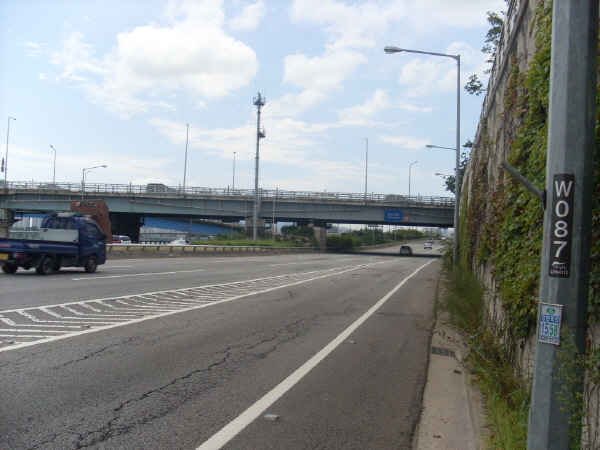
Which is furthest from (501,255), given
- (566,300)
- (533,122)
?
(566,300)

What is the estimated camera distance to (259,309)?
1235cm

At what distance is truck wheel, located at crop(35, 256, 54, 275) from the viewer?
58.9ft

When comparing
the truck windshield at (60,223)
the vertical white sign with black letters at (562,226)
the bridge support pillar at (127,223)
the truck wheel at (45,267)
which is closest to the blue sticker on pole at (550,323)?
the vertical white sign with black letters at (562,226)

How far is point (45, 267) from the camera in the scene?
59.4 feet

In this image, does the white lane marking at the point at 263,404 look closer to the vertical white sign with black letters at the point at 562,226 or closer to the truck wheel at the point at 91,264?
the vertical white sign with black letters at the point at 562,226

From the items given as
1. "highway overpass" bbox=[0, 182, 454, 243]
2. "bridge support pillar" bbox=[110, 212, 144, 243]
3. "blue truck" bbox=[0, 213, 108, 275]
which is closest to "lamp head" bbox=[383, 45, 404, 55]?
"blue truck" bbox=[0, 213, 108, 275]

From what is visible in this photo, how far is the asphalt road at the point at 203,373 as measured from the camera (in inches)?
190

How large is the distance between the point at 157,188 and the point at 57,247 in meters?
44.0

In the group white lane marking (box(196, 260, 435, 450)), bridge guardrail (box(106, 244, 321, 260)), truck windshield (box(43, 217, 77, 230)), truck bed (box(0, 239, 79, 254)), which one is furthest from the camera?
bridge guardrail (box(106, 244, 321, 260))

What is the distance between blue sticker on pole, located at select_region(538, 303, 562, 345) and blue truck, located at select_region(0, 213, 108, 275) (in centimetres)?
1764

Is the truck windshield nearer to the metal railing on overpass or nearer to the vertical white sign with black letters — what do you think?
the vertical white sign with black letters

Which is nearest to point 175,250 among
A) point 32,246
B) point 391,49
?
point 32,246

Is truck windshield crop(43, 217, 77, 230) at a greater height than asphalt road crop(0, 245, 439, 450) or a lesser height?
greater

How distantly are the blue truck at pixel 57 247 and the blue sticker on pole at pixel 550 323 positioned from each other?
1764cm
